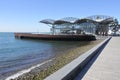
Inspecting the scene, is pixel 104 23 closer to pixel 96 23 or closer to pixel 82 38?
pixel 96 23

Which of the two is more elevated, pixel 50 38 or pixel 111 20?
pixel 111 20

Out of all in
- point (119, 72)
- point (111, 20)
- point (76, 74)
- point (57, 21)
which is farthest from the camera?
point (57, 21)

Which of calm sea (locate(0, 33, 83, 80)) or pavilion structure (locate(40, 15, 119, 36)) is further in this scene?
pavilion structure (locate(40, 15, 119, 36))

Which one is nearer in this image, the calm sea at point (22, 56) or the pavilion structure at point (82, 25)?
the calm sea at point (22, 56)

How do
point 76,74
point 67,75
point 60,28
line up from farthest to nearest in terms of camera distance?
point 60,28, point 76,74, point 67,75

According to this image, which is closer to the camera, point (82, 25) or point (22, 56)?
point (22, 56)

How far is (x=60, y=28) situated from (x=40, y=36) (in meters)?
32.0

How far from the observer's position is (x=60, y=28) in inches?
4026

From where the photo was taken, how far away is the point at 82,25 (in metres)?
98.8

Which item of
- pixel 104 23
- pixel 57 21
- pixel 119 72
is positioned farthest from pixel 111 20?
pixel 119 72

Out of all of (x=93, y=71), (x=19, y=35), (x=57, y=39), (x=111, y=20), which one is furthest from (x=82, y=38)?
(x=93, y=71)

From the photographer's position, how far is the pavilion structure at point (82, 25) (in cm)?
8681

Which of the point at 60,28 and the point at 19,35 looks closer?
the point at 19,35

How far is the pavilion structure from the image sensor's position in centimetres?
8681
